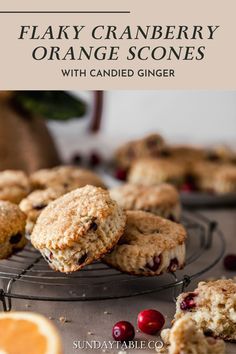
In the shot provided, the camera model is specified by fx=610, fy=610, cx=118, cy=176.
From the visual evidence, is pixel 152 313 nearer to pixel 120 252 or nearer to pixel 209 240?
pixel 120 252

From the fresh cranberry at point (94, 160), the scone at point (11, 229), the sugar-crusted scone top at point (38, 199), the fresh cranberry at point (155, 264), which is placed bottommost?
the fresh cranberry at point (155, 264)

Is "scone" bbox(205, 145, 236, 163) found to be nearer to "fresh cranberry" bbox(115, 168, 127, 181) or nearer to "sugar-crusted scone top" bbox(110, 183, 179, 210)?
"fresh cranberry" bbox(115, 168, 127, 181)

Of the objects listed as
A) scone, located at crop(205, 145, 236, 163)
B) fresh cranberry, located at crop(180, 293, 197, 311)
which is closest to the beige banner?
fresh cranberry, located at crop(180, 293, 197, 311)

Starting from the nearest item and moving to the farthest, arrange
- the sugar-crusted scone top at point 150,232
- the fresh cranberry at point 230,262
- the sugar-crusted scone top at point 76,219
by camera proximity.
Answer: the sugar-crusted scone top at point 76,219 < the sugar-crusted scone top at point 150,232 < the fresh cranberry at point 230,262

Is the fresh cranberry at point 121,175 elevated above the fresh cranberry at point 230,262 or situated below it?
above

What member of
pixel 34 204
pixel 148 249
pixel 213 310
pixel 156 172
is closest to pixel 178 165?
pixel 156 172

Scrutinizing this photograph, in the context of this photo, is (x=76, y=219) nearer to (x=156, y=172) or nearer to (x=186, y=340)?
(x=186, y=340)

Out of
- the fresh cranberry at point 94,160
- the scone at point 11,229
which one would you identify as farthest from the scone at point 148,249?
the fresh cranberry at point 94,160

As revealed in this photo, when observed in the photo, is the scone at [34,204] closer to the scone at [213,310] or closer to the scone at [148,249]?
the scone at [148,249]
